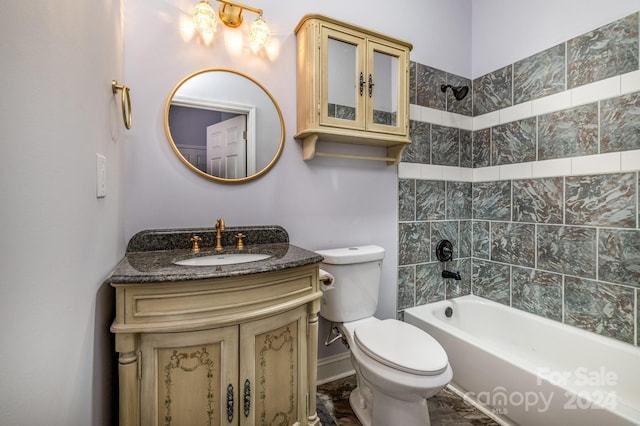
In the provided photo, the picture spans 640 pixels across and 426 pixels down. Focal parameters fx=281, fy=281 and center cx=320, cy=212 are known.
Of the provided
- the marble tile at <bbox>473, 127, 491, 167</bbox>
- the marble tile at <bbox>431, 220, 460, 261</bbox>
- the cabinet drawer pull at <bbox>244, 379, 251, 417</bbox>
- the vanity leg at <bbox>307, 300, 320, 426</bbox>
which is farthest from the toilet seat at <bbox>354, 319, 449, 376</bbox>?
the marble tile at <bbox>473, 127, 491, 167</bbox>

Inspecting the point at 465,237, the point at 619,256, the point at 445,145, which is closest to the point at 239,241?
the point at 445,145

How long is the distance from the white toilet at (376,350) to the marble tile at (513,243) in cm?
106

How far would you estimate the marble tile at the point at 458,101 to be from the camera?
86.0 inches

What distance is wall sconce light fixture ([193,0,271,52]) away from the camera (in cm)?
134

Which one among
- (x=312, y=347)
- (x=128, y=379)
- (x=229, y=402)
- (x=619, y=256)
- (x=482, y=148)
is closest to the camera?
(x=128, y=379)

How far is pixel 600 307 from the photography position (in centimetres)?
158

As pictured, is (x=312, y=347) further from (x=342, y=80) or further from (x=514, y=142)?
(x=514, y=142)

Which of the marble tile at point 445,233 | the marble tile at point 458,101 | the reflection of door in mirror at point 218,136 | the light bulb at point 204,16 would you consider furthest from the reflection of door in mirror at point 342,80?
the marble tile at point 445,233

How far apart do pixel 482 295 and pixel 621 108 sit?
144cm

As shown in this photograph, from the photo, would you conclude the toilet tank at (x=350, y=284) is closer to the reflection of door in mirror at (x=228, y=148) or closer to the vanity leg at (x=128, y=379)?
the reflection of door in mirror at (x=228, y=148)

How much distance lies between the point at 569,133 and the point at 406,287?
1.39m

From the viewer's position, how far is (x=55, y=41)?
59 centimetres

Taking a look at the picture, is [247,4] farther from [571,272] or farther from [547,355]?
[547,355]

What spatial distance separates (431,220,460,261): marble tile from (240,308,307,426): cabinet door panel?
1.35 meters
